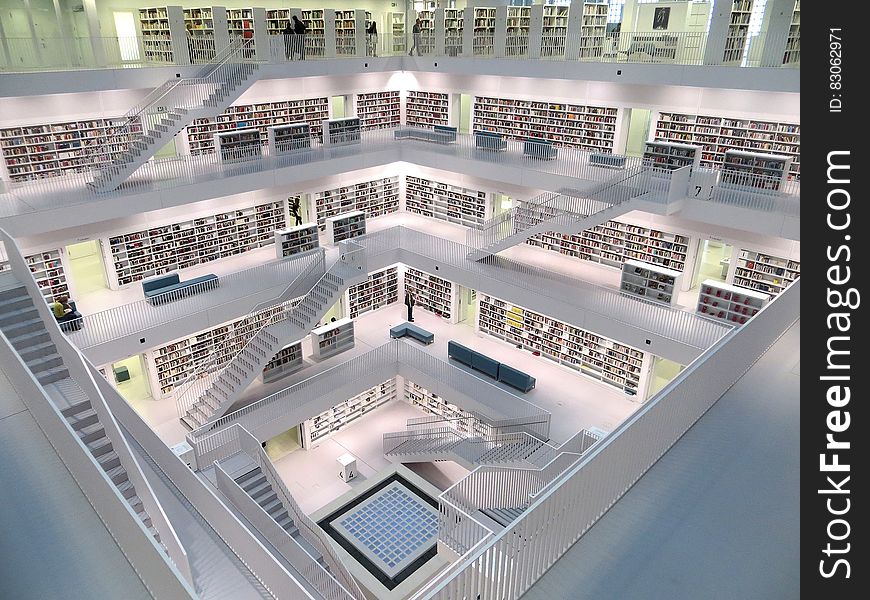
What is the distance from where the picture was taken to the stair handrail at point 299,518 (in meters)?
9.09

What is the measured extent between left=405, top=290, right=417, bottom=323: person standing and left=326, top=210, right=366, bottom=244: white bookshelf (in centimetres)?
250

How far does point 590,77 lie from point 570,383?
7189mm

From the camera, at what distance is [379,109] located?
17.8m

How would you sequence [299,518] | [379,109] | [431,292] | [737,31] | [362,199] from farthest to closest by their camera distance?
[379,109] < [362,199] < [431,292] < [737,31] < [299,518]

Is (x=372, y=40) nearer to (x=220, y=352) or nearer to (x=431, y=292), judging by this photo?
(x=431, y=292)

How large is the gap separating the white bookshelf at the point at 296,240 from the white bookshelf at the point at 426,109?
19.4 ft

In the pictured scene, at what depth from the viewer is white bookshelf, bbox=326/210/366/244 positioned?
15.0 meters

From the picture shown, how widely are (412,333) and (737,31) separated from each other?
1005cm

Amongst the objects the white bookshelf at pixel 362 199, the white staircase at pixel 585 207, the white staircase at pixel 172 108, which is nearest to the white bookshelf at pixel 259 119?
the white staircase at pixel 172 108

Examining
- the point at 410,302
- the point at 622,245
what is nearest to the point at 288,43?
the point at 410,302

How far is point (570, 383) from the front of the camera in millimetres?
13984

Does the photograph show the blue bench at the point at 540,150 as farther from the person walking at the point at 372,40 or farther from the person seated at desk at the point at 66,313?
the person seated at desk at the point at 66,313

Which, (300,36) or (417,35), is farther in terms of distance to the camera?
(417,35)
